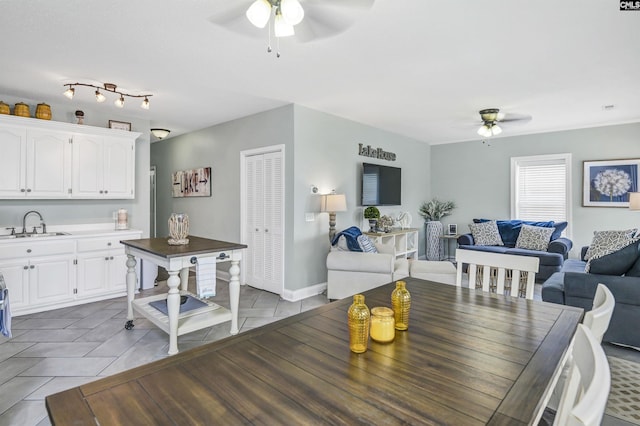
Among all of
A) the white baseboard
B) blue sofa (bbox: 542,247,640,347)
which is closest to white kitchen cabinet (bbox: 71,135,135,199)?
the white baseboard

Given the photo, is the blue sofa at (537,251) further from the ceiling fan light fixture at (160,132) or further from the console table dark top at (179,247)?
the ceiling fan light fixture at (160,132)

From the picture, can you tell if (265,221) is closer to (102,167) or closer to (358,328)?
(102,167)

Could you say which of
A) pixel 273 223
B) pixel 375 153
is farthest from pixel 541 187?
pixel 273 223

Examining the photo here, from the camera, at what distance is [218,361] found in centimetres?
111

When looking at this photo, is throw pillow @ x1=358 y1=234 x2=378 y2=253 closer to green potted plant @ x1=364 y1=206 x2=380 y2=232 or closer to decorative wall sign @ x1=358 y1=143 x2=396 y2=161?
green potted plant @ x1=364 y1=206 x2=380 y2=232

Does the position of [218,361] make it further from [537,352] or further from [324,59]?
[324,59]

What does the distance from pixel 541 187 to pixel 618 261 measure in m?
3.78

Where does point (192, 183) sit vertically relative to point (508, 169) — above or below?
below

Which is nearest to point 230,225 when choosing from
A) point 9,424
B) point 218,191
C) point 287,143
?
point 218,191

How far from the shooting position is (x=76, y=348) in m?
3.00

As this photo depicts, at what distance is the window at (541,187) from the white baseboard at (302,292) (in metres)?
4.26

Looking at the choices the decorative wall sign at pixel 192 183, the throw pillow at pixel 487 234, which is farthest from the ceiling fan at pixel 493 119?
the decorative wall sign at pixel 192 183

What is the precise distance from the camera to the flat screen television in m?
5.53

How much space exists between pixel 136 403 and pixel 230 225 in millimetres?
4716
